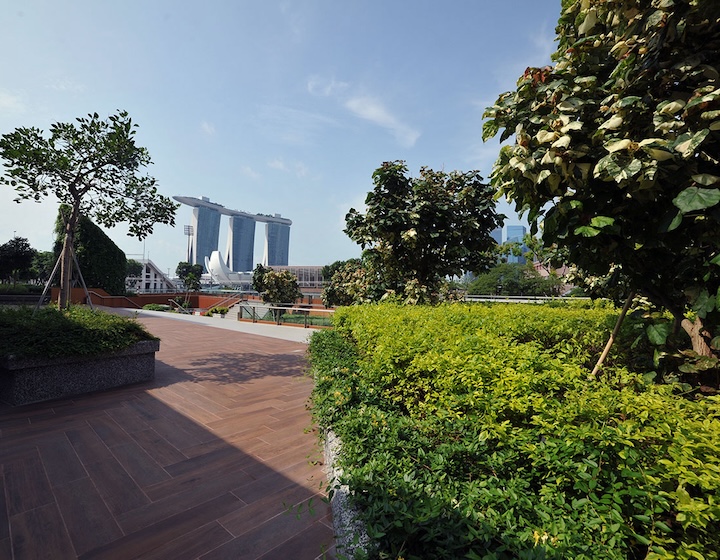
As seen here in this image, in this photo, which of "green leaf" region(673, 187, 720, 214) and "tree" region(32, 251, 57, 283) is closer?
"green leaf" region(673, 187, 720, 214)

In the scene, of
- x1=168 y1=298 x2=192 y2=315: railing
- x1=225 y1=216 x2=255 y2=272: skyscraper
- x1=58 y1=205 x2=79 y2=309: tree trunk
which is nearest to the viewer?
x1=58 y1=205 x2=79 y2=309: tree trunk

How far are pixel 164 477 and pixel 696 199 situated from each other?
397cm

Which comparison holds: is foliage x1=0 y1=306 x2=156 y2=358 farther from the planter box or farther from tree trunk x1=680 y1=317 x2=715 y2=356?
tree trunk x1=680 y1=317 x2=715 y2=356

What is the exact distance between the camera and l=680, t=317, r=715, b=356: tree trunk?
252cm

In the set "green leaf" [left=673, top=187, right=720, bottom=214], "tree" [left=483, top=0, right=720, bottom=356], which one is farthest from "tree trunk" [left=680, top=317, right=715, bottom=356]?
"green leaf" [left=673, top=187, right=720, bottom=214]

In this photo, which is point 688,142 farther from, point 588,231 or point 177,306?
point 177,306

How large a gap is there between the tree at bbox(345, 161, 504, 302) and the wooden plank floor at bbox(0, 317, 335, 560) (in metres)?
3.54

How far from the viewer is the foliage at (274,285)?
2186 centimetres

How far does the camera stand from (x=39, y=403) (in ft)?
14.3

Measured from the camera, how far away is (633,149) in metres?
1.86

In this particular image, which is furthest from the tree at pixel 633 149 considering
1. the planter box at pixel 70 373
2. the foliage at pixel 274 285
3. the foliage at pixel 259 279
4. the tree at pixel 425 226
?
the foliage at pixel 259 279

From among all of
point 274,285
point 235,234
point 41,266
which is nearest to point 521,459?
point 274,285

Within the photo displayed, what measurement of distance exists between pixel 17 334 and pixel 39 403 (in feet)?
3.02

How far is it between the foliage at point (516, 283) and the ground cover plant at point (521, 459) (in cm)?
2504
